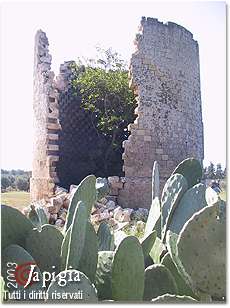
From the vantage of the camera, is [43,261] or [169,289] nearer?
[169,289]

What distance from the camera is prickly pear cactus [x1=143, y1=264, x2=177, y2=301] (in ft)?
6.32

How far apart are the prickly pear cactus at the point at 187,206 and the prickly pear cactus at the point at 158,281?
0.31 meters

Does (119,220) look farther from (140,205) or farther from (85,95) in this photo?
(85,95)

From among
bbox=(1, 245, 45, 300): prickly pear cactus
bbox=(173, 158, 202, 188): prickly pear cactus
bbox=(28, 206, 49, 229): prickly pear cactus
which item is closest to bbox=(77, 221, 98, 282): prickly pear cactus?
bbox=(1, 245, 45, 300): prickly pear cactus

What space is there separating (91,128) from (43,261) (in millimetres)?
5491

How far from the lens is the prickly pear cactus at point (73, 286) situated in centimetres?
172

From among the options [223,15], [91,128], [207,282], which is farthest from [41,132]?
[207,282]

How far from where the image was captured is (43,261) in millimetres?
2096

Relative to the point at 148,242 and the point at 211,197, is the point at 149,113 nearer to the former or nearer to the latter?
the point at 148,242

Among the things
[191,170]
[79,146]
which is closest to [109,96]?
[79,146]

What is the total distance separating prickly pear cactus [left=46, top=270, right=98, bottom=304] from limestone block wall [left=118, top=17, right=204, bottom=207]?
14.2 ft

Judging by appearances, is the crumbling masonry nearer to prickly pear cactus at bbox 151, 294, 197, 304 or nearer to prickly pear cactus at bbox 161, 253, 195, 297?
prickly pear cactus at bbox 161, 253, 195, 297

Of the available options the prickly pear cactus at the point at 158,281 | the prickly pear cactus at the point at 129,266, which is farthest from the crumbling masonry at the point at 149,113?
the prickly pear cactus at the point at 129,266

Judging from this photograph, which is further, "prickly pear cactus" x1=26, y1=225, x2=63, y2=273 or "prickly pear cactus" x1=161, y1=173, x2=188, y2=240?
"prickly pear cactus" x1=161, y1=173, x2=188, y2=240
